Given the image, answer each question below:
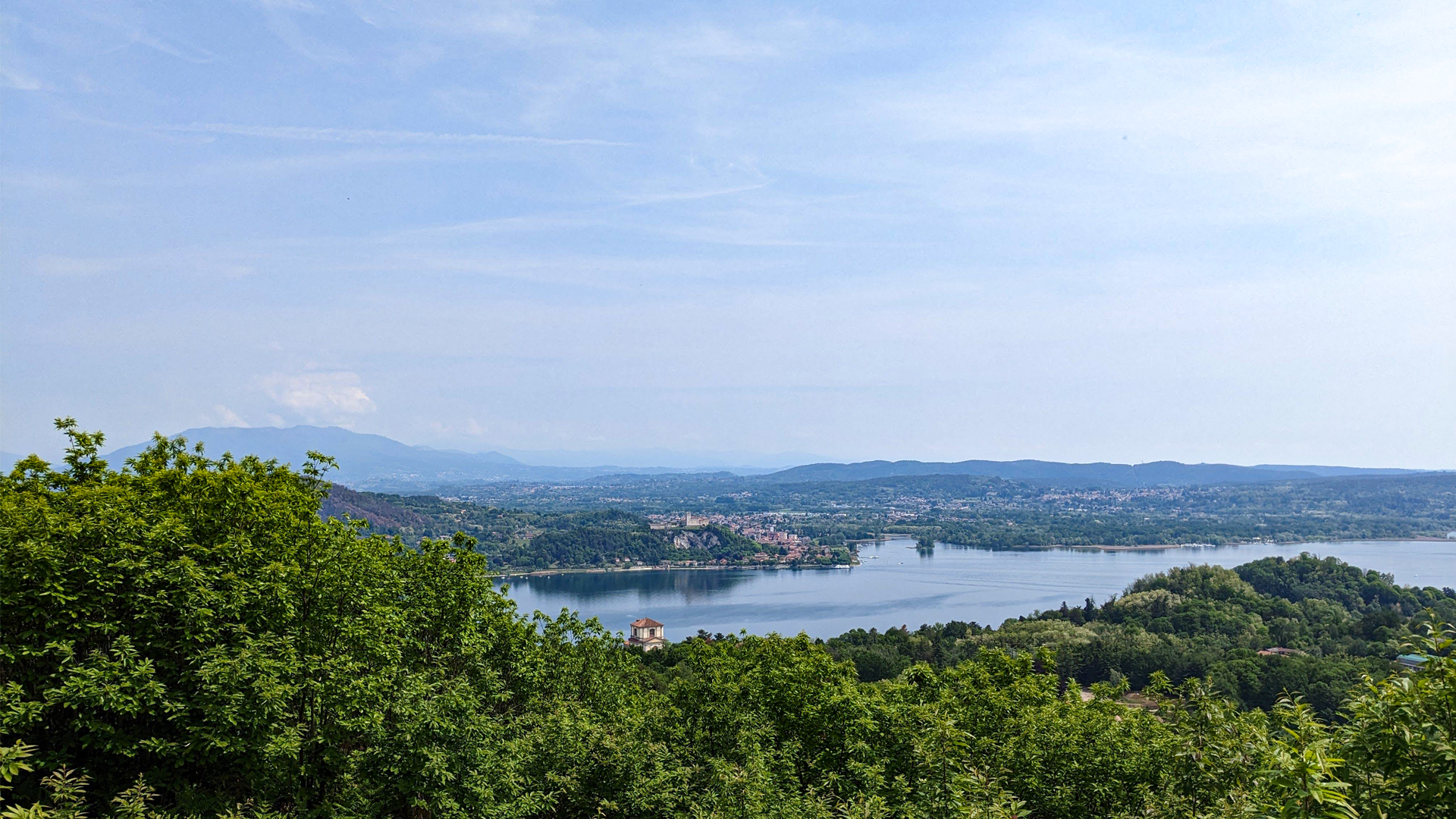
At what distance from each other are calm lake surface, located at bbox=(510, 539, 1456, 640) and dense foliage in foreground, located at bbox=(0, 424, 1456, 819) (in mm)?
28995

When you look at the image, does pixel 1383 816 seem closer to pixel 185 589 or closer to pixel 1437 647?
pixel 1437 647

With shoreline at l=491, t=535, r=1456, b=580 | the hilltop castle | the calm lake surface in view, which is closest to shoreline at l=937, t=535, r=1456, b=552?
shoreline at l=491, t=535, r=1456, b=580

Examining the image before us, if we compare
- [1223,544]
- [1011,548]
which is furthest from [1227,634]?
[1223,544]

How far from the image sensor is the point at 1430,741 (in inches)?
130

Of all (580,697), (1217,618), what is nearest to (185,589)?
(580,697)

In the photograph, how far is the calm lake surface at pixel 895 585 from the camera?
168ft

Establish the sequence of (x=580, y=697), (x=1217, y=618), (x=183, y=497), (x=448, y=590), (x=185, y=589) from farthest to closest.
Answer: (x=1217, y=618), (x=580, y=697), (x=448, y=590), (x=183, y=497), (x=185, y=589)

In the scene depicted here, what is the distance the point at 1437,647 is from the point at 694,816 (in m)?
4.70

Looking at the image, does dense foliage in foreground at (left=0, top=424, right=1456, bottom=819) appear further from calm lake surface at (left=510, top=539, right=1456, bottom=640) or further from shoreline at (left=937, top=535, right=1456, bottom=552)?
shoreline at (left=937, top=535, right=1456, bottom=552)

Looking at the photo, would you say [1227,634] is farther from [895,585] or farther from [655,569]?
[655,569]

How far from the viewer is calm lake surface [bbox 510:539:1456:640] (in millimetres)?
51281

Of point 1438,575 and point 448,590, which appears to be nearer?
point 448,590

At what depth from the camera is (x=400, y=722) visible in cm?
626

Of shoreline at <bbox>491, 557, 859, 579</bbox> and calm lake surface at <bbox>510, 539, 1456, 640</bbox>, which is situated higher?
calm lake surface at <bbox>510, 539, 1456, 640</bbox>
